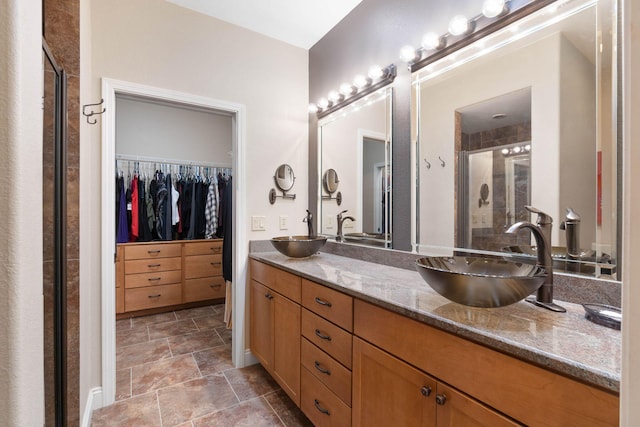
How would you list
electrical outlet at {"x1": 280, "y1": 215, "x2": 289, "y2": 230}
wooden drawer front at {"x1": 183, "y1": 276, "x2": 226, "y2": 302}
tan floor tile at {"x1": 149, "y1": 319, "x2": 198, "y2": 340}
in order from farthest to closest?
wooden drawer front at {"x1": 183, "y1": 276, "x2": 226, "y2": 302} → tan floor tile at {"x1": 149, "y1": 319, "x2": 198, "y2": 340} → electrical outlet at {"x1": 280, "y1": 215, "x2": 289, "y2": 230}

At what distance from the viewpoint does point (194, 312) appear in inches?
140

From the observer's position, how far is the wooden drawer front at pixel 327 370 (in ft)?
4.34

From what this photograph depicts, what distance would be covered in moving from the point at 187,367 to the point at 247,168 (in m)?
1.62

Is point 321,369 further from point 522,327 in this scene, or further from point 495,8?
point 495,8

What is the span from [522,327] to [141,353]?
9.26ft

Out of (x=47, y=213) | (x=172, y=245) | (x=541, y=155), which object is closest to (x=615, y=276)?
(x=541, y=155)

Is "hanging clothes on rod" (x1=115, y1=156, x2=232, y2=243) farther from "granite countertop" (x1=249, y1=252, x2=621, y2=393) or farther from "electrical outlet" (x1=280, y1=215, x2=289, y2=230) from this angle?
"granite countertop" (x1=249, y1=252, x2=621, y2=393)

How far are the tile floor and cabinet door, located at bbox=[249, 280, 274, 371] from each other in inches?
7.1

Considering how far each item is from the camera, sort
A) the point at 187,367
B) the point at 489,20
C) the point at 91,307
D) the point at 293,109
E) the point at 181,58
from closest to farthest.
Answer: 1. the point at 489,20
2. the point at 91,307
3. the point at 181,58
4. the point at 187,367
5. the point at 293,109

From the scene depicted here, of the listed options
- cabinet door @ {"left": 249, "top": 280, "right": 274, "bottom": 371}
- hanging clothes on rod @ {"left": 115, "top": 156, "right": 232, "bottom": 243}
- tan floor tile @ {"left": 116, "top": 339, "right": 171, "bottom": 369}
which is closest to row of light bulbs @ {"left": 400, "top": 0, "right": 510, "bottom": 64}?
cabinet door @ {"left": 249, "top": 280, "right": 274, "bottom": 371}

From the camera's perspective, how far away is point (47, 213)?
4.05ft

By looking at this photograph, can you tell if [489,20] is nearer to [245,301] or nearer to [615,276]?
[615,276]

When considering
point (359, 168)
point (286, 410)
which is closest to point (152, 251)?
point (286, 410)

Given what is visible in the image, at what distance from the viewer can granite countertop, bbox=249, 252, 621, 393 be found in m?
0.66
